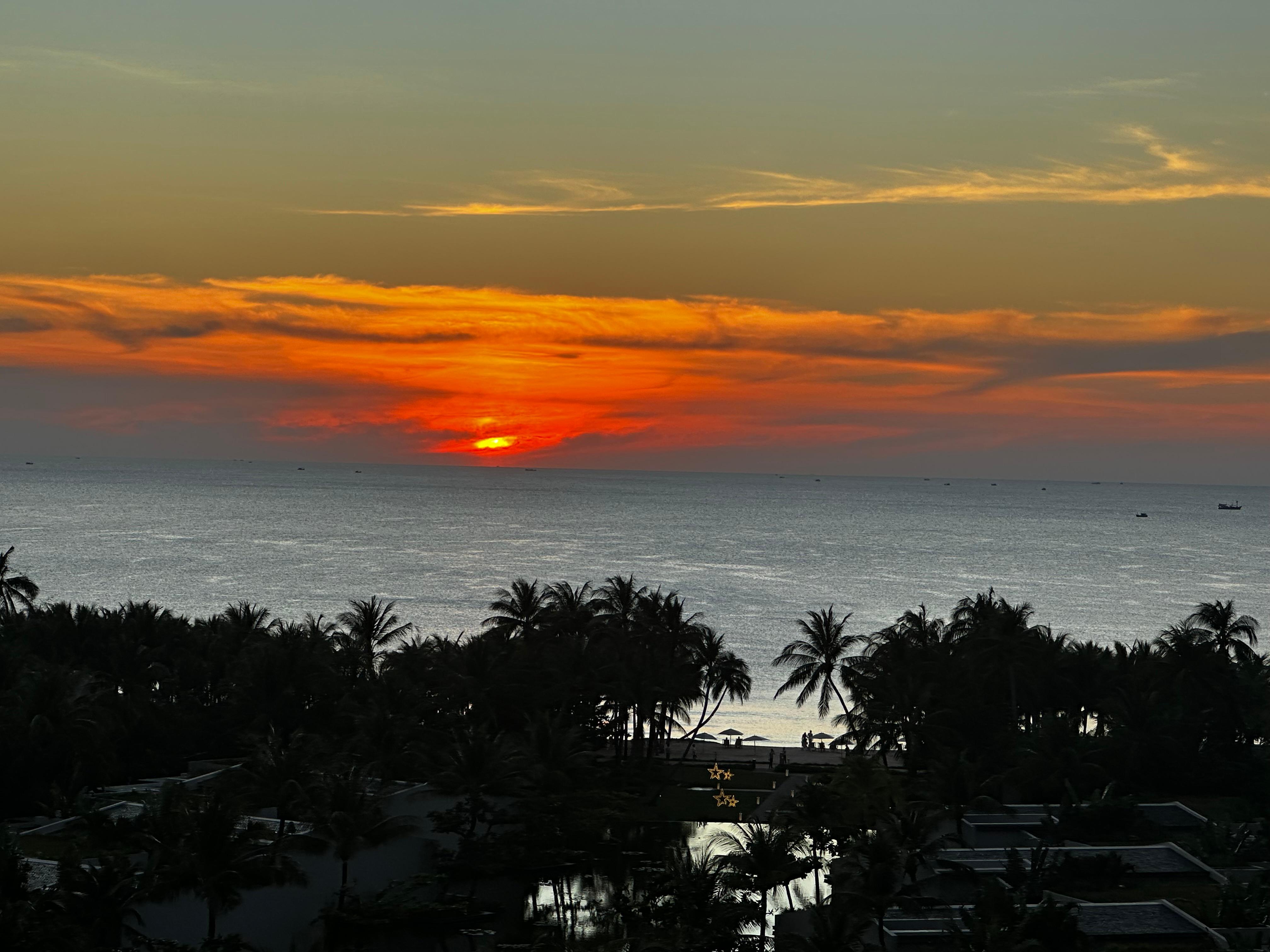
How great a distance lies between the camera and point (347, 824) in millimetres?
43094

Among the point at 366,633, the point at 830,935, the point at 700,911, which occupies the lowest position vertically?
Result: the point at 700,911

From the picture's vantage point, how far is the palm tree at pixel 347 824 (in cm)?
4309

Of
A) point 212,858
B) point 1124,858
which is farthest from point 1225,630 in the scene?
point 212,858

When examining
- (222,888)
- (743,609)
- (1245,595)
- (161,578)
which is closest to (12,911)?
(222,888)

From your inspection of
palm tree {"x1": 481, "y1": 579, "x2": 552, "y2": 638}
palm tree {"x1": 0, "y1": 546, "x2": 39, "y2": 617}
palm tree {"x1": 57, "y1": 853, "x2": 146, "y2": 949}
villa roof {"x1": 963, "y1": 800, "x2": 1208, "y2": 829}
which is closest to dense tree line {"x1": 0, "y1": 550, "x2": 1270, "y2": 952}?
palm tree {"x1": 57, "y1": 853, "x2": 146, "y2": 949}

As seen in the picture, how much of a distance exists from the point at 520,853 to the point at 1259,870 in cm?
2785

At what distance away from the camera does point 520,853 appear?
2003 inches

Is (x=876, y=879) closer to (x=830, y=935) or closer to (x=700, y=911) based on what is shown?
(x=830, y=935)

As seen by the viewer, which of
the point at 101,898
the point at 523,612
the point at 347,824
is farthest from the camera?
the point at 523,612

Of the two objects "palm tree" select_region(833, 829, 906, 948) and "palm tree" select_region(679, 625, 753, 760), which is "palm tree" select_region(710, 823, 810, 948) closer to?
"palm tree" select_region(833, 829, 906, 948)

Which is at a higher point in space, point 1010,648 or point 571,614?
point 571,614

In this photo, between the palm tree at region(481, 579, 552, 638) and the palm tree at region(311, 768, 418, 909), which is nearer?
the palm tree at region(311, 768, 418, 909)

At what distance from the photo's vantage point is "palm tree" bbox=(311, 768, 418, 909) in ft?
141

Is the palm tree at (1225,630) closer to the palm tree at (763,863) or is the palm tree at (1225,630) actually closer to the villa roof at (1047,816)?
the villa roof at (1047,816)
